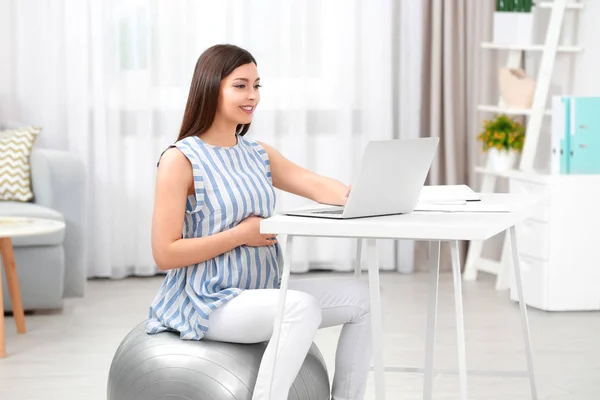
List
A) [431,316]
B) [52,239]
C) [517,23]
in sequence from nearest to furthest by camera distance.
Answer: [431,316], [52,239], [517,23]

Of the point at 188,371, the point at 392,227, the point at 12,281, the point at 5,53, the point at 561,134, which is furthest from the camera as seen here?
the point at 5,53

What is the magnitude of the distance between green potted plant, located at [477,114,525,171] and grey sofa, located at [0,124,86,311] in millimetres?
1759

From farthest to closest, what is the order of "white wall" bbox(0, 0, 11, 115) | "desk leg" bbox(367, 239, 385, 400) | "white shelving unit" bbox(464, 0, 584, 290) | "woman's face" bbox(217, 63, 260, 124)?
1. "white wall" bbox(0, 0, 11, 115)
2. "white shelving unit" bbox(464, 0, 584, 290)
3. "woman's face" bbox(217, 63, 260, 124)
4. "desk leg" bbox(367, 239, 385, 400)

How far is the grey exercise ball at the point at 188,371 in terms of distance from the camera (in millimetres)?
2135

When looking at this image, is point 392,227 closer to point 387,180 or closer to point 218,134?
point 387,180

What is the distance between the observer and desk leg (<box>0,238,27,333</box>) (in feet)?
11.9

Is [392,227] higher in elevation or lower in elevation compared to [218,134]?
lower

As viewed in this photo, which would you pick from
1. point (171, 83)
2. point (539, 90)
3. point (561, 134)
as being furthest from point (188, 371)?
point (171, 83)

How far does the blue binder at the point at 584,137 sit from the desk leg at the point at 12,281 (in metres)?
2.13

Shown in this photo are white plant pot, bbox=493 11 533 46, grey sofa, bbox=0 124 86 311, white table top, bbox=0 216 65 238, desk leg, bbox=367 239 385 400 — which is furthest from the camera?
white plant pot, bbox=493 11 533 46

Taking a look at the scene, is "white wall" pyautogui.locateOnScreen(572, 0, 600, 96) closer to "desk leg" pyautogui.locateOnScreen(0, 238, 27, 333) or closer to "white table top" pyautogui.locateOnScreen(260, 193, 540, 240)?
"desk leg" pyautogui.locateOnScreen(0, 238, 27, 333)

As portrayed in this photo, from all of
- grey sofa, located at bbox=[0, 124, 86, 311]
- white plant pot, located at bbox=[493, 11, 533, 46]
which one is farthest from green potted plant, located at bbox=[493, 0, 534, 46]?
grey sofa, located at bbox=[0, 124, 86, 311]

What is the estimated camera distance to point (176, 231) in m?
2.19

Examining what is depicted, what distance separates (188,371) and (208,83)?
2.05 ft
